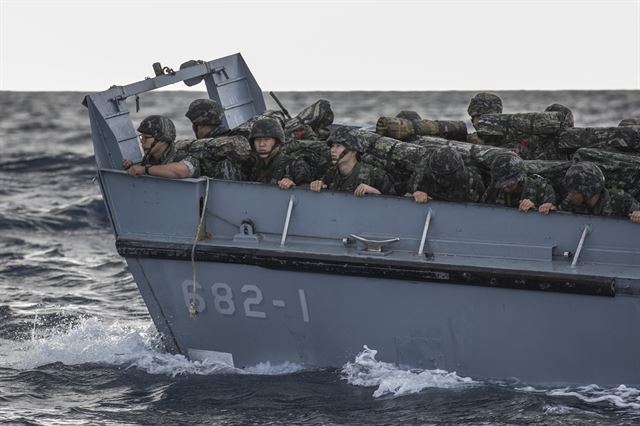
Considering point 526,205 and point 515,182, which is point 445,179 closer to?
point 515,182

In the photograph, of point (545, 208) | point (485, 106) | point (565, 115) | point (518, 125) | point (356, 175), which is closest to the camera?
point (545, 208)

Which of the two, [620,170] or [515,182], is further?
[620,170]

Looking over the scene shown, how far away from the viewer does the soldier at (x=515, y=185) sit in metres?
10.8

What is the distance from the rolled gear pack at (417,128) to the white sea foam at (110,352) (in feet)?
7.71

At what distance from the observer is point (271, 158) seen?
11.9 m

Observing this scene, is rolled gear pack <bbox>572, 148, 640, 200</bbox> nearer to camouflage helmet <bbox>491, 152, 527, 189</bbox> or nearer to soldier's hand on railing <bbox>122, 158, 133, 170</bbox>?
camouflage helmet <bbox>491, 152, 527, 189</bbox>

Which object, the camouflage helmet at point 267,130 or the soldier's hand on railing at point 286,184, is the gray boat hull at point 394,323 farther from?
the camouflage helmet at point 267,130

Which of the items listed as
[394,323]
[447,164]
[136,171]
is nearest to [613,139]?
[447,164]

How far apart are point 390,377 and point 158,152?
2.94 meters

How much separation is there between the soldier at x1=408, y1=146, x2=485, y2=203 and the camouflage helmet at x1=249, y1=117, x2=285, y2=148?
4.46 ft

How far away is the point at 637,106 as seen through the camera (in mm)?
56969

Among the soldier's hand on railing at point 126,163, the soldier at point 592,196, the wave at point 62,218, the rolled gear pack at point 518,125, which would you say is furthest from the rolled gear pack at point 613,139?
the wave at point 62,218

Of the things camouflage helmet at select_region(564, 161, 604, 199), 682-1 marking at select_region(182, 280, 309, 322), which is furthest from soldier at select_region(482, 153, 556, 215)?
682-1 marking at select_region(182, 280, 309, 322)

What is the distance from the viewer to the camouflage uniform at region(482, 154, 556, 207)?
1084 cm
